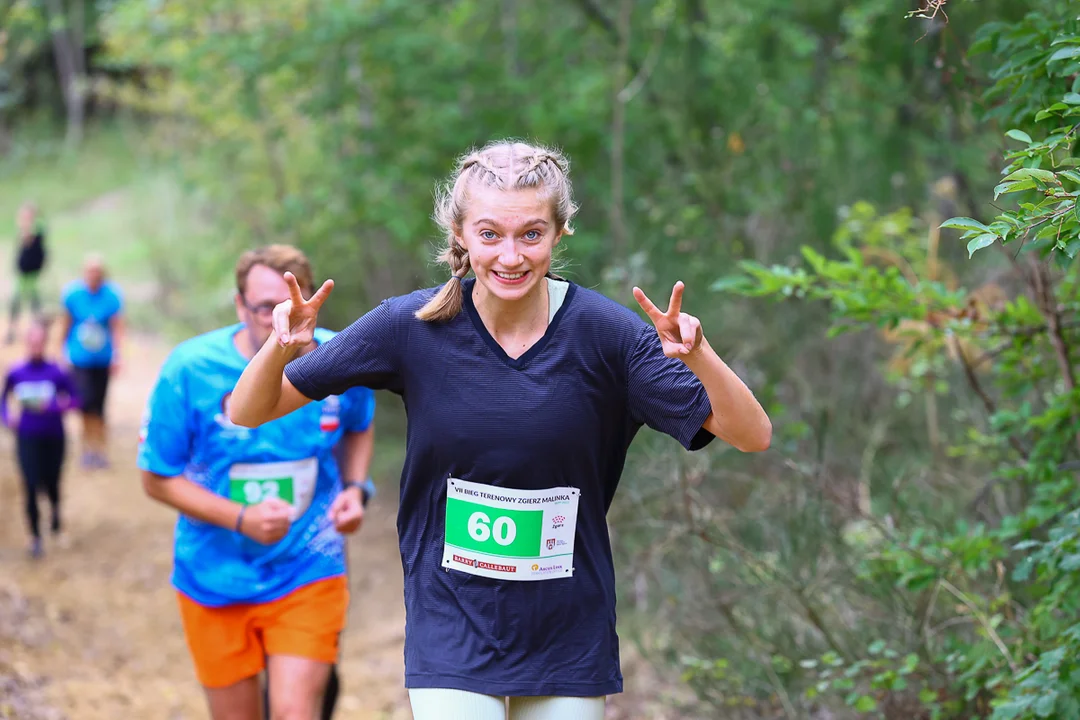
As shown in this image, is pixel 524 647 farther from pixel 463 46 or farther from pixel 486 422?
pixel 463 46

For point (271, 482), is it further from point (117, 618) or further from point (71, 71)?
point (71, 71)

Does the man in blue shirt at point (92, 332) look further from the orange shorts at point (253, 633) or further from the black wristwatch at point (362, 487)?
the orange shorts at point (253, 633)

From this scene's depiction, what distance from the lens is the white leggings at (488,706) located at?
112 inches

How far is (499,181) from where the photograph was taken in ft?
9.41

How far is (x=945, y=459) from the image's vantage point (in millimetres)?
6609

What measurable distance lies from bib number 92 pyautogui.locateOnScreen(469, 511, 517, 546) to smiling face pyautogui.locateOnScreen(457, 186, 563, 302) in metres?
0.50

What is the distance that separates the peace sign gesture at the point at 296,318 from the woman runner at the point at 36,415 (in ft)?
24.1

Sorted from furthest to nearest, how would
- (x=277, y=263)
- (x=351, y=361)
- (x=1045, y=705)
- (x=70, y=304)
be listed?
1. (x=70, y=304)
2. (x=277, y=263)
3. (x=1045, y=705)
4. (x=351, y=361)

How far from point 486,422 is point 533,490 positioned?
191 mm

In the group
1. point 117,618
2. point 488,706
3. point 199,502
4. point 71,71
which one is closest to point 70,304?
point 117,618

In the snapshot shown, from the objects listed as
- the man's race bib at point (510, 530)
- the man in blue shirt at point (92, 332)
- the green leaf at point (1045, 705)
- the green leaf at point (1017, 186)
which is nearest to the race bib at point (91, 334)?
the man in blue shirt at point (92, 332)

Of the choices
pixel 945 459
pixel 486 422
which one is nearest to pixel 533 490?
pixel 486 422

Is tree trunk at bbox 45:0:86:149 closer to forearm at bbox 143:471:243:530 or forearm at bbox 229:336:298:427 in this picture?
forearm at bbox 143:471:243:530

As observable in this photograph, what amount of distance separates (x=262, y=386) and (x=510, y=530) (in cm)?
66
